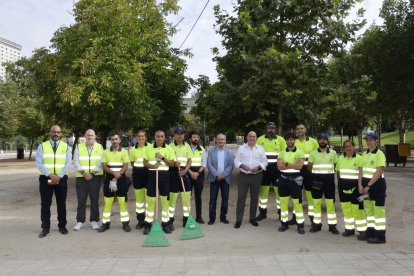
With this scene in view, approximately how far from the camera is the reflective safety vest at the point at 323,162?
7.95m

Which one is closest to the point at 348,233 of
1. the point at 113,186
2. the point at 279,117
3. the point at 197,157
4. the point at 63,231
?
the point at 197,157

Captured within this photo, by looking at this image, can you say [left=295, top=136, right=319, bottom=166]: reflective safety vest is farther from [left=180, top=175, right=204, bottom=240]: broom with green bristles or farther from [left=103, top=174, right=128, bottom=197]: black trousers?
[left=103, top=174, right=128, bottom=197]: black trousers

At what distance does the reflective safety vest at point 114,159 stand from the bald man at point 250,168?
7.33ft

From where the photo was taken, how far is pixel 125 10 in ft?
42.0

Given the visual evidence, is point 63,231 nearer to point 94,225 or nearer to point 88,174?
point 94,225

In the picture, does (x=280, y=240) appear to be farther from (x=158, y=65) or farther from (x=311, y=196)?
(x=158, y=65)

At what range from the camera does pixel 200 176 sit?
8898mm

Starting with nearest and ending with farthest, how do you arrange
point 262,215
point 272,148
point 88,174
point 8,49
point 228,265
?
point 228,265, point 88,174, point 262,215, point 272,148, point 8,49

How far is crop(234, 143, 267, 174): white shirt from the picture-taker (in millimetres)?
8555

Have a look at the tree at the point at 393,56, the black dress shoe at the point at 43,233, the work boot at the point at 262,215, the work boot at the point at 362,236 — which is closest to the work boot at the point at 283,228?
the work boot at the point at 262,215

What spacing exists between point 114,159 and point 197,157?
5.55ft

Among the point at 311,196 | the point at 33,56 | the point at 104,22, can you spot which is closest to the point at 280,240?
the point at 311,196

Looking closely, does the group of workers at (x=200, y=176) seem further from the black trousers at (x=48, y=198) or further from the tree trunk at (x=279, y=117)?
the tree trunk at (x=279, y=117)

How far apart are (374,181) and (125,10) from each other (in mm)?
8931
